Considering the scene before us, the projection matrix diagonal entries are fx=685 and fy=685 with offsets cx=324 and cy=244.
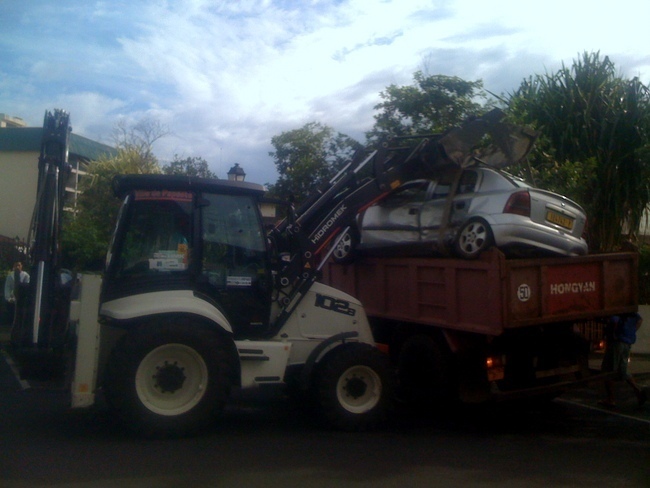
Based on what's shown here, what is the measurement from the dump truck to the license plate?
52 centimetres

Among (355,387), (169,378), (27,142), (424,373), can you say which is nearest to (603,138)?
Result: (424,373)

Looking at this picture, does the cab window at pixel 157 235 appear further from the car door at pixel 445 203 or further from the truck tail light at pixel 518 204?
the truck tail light at pixel 518 204

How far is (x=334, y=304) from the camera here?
745 cm

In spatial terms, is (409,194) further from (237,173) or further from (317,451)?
(317,451)

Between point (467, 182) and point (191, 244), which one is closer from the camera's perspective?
point (191, 244)

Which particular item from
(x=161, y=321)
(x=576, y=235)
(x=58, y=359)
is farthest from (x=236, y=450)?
(x=576, y=235)

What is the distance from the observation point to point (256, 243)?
707cm

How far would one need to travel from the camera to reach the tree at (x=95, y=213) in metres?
13.2

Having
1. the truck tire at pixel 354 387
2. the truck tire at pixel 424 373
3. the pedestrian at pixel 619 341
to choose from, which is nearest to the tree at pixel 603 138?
the pedestrian at pixel 619 341

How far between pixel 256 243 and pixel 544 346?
335cm

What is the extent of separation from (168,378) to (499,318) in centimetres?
325

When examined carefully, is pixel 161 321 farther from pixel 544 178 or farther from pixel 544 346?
pixel 544 178

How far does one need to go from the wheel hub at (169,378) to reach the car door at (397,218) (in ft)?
11.6

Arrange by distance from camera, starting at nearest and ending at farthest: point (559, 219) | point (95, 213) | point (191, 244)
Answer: point (191, 244) → point (559, 219) → point (95, 213)
